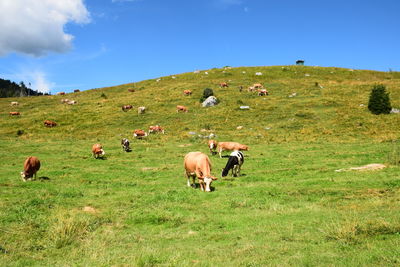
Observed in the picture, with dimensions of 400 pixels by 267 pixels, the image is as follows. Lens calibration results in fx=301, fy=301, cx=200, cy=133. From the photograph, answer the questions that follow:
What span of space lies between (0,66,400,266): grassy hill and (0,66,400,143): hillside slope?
18.1 inches

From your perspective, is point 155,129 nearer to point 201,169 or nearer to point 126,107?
point 126,107

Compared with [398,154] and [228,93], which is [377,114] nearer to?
[398,154]

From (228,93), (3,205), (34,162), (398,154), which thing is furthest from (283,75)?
(3,205)

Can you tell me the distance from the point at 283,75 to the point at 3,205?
77.6 meters

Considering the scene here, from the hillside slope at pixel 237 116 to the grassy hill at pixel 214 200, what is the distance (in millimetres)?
459

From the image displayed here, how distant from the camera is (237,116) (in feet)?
155

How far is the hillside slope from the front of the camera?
122 feet

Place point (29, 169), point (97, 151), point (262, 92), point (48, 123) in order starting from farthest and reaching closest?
point (262, 92), point (48, 123), point (97, 151), point (29, 169)

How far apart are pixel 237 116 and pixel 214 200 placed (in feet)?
114

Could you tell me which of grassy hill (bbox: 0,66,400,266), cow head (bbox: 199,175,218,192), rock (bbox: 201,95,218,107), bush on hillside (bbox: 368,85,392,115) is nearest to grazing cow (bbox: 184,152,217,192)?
cow head (bbox: 199,175,218,192)

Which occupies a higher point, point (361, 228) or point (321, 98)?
point (321, 98)

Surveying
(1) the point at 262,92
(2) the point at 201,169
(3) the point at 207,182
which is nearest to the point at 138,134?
(2) the point at 201,169

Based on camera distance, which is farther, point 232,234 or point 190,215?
point 190,215

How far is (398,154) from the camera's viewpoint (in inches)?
830
